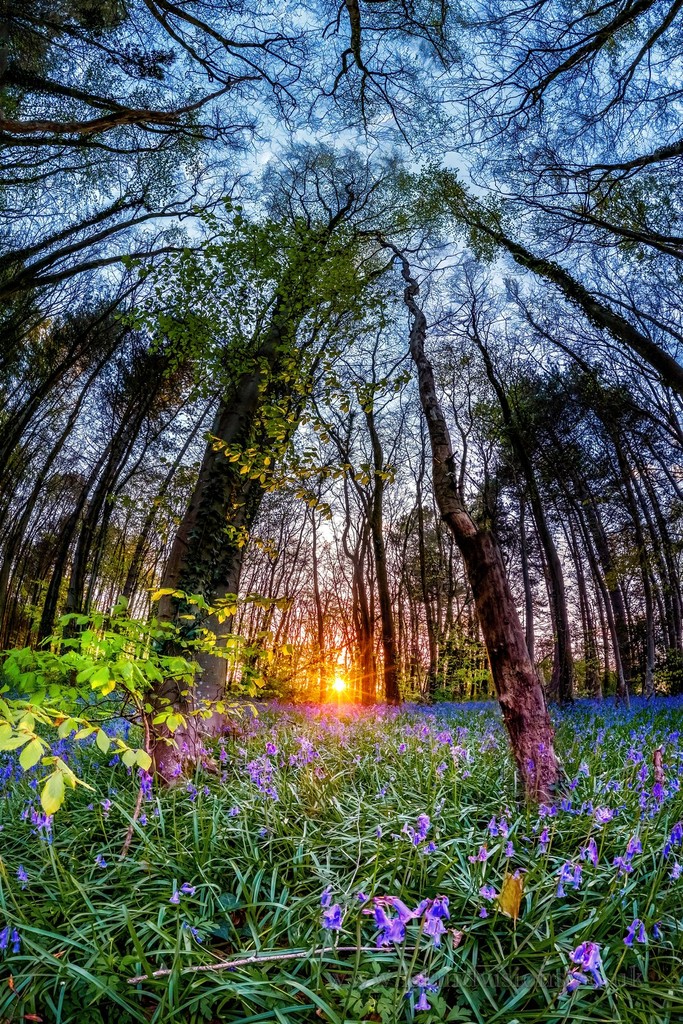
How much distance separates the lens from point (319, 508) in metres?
3.20

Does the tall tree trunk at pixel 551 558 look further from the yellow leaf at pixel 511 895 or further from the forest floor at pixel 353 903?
the yellow leaf at pixel 511 895

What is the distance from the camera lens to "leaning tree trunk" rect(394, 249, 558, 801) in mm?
2730

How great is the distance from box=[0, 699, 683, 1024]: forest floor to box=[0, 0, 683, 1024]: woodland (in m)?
0.02

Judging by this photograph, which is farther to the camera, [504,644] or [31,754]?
[504,644]

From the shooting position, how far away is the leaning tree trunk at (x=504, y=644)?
8.96 ft

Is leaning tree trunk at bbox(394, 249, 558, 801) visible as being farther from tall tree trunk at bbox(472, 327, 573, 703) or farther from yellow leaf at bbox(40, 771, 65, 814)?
tall tree trunk at bbox(472, 327, 573, 703)

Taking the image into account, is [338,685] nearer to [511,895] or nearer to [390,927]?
[511,895]

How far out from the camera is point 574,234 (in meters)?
6.54

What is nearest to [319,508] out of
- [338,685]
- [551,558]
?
[551,558]

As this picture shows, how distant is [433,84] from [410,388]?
827 cm

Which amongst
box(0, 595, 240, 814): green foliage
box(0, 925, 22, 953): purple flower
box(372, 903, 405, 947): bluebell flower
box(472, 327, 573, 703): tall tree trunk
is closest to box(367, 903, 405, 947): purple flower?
box(372, 903, 405, 947): bluebell flower

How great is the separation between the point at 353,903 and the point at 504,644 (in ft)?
5.82

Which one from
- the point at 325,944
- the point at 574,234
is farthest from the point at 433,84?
the point at 325,944

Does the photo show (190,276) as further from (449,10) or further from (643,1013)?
(643,1013)
